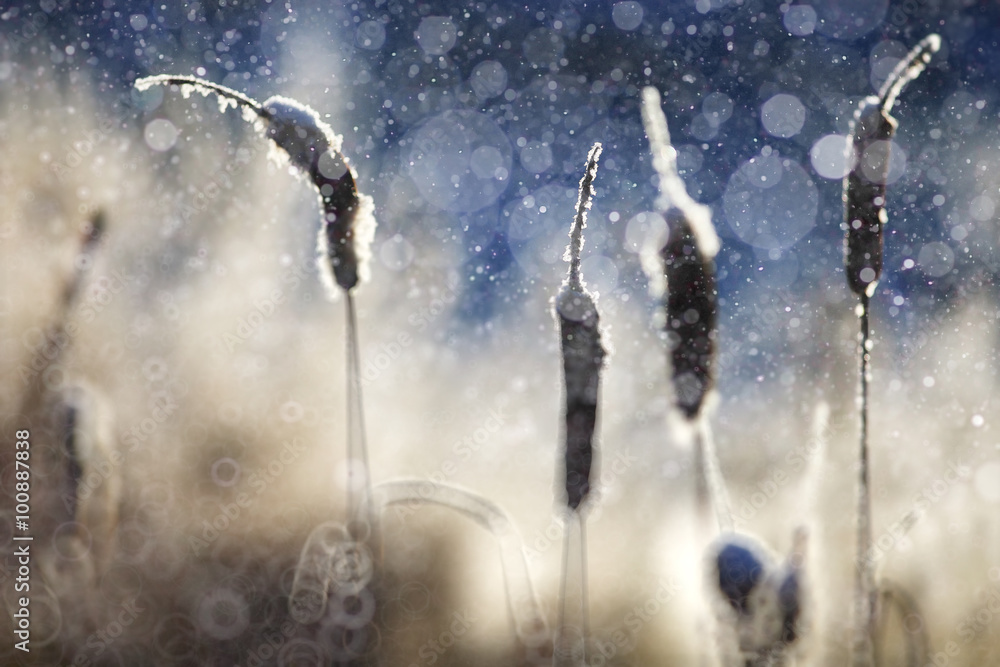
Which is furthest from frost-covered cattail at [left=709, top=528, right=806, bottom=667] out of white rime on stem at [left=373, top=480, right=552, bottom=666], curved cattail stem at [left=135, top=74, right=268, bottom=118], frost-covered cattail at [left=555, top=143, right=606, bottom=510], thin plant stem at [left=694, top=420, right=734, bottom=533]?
curved cattail stem at [left=135, top=74, right=268, bottom=118]

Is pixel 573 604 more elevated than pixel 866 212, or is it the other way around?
pixel 866 212

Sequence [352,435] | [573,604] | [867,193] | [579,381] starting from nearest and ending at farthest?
[579,381], [867,193], [352,435], [573,604]

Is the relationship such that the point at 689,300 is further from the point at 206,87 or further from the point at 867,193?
the point at 206,87

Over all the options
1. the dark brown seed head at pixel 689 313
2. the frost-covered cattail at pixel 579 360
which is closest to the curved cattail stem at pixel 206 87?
the frost-covered cattail at pixel 579 360

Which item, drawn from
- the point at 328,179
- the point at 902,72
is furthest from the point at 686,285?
the point at 328,179

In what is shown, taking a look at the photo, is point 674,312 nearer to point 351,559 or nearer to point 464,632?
point 351,559

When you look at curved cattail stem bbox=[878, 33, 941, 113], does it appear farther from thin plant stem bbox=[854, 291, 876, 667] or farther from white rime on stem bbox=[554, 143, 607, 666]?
white rime on stem bbox=[554, 143, 607, 666]
